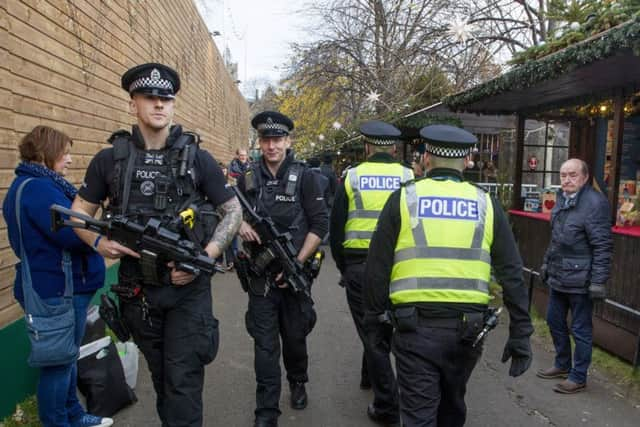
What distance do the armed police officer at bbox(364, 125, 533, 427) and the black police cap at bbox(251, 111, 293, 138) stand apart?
4.21 feet

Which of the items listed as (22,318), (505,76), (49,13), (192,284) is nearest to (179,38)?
(49,13)

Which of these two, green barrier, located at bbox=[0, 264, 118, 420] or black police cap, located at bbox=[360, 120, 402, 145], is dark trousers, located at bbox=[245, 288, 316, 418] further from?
green barrier, located at bbox=[0, 264, 118, 420]

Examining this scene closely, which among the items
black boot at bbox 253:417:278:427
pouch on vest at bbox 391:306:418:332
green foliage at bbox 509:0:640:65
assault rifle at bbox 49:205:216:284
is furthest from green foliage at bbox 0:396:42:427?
green foliage at bbox 509:0:640:65

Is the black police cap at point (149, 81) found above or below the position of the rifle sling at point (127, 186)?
above

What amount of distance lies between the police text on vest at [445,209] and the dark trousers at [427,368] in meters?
0.53

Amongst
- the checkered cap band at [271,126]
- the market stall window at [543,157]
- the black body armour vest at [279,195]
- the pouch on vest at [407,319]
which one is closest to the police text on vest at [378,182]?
the black body armour vest at [279,195]

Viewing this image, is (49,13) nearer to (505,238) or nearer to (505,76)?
(505,238)

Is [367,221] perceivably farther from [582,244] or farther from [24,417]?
[24,417]

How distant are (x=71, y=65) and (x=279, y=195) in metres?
2.79

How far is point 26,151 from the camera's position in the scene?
288 cm

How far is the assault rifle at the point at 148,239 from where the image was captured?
2211 millimetres

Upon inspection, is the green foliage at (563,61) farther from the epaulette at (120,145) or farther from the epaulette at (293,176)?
the epaulette at (120,145)

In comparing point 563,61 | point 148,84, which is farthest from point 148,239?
point 563,61

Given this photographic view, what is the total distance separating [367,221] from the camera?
11.4ft
